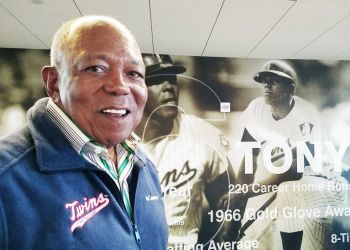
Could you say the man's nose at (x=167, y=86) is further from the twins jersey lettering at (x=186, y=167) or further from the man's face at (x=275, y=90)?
the man's face at (x=275, y=90)

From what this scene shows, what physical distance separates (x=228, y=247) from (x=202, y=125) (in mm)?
1621

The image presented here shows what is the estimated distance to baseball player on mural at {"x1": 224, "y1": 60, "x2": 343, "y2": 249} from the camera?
13.4ft

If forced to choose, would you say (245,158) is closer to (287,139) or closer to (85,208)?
(287,139)

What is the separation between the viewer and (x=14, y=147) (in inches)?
27.5

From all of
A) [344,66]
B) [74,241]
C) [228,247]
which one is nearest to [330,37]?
[344,66]

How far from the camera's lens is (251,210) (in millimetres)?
4051

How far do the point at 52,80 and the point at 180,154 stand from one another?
10.5 feet

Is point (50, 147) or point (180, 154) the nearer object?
point (50, 147)

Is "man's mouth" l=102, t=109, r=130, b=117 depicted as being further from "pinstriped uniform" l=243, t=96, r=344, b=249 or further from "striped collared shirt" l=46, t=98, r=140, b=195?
"pinstriped uniform" l=243, t=96, r=344, b=249

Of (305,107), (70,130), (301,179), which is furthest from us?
(305,107)

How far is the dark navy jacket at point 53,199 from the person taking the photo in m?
0.64

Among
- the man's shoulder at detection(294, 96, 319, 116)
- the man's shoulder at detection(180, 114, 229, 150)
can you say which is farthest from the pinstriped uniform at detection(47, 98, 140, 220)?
the man's shoulder at detection(294, 96, 319, 116)

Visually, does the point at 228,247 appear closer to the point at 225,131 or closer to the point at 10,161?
the point at 225,131

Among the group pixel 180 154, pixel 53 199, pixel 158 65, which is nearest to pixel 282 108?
pixel 180 154
